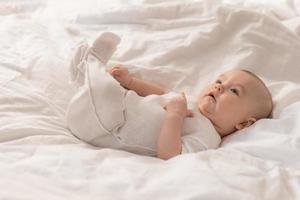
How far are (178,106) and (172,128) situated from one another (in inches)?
2.6

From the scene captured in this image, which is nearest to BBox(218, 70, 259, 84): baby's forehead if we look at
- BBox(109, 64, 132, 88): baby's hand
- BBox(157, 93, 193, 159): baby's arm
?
BBox(157, 93, 193, 159): baby's arm

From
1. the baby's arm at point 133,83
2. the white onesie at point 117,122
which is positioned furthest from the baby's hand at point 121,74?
the white onesie at point 117,122

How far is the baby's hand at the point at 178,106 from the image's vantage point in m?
1.12

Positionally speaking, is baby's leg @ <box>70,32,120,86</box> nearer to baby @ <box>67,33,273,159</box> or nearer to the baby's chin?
baby @ <box>67,33,273,159</box>

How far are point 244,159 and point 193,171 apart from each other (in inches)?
5.7

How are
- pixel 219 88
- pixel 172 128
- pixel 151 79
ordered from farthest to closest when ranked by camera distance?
pixel 151 79
pixel 219 88
pixel 172 128

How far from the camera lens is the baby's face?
117 centimetres

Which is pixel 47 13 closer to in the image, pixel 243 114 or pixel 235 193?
pixel 243 114

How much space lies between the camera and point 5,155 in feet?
3.15

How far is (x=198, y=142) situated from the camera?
3.65 ft

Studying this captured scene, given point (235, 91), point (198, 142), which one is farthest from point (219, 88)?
point (198, 142)

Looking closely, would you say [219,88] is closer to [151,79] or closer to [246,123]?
[246,123]

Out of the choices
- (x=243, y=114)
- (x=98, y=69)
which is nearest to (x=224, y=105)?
(x=243, y=114)

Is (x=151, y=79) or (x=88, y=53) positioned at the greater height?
(x=88, y=53)
